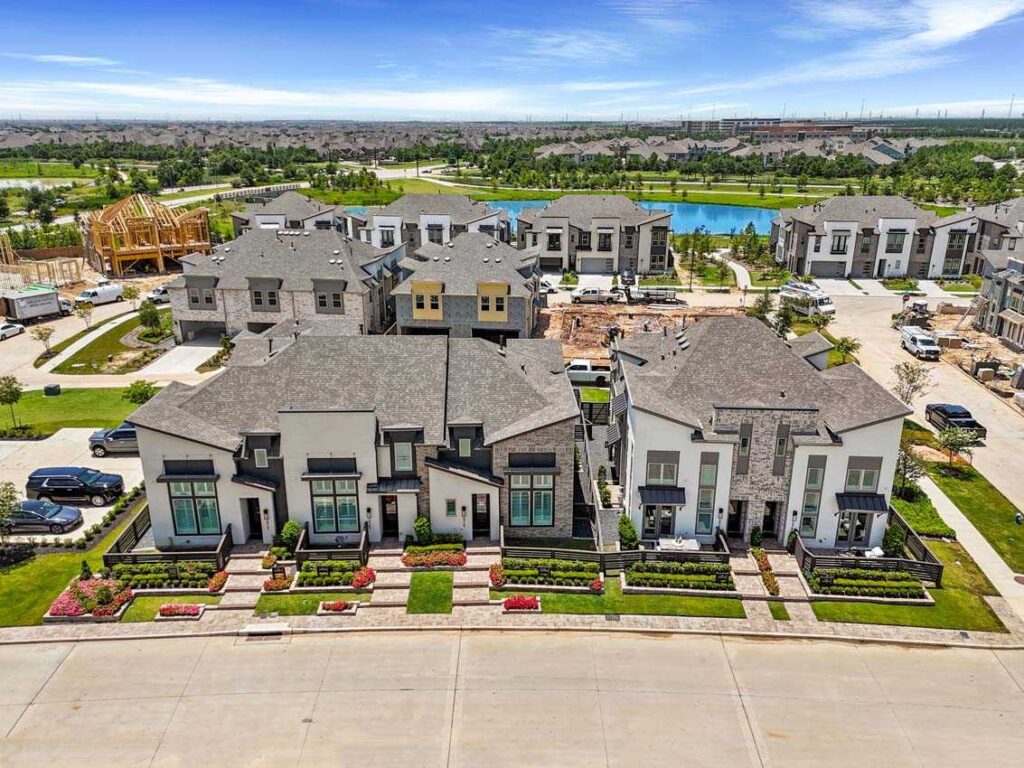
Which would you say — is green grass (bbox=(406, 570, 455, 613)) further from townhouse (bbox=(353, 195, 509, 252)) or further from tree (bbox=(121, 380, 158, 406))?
townhouse (bbox=(353, 195, 509, 252))

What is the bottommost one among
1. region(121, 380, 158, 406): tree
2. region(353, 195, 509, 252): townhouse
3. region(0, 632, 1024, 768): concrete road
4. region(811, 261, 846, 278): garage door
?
region(0, 632, 1024, 768): concrete road

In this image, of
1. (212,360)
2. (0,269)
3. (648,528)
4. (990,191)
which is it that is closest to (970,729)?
(648,528)

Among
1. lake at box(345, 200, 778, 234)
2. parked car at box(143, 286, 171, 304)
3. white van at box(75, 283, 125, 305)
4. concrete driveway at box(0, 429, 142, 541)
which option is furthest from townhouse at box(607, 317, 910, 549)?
lake at box(345, 200, 778, 234)

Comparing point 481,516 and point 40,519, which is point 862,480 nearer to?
point 481,516

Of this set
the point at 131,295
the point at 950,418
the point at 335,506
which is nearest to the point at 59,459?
the point at 335,506

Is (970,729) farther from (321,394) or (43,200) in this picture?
(43,200)
